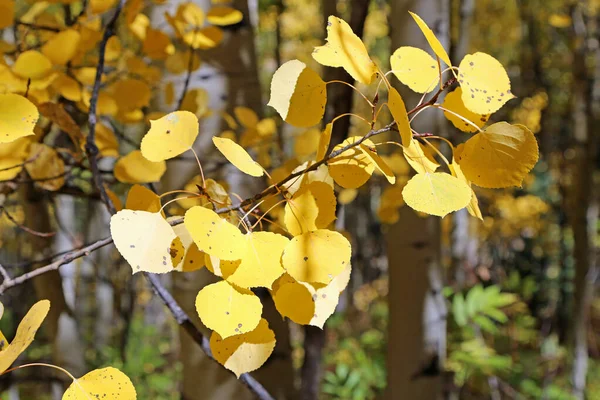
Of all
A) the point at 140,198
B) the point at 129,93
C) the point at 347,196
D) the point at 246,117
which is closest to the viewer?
the point at 140,198

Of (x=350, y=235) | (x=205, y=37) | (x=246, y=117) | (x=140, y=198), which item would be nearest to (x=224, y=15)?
(x=205, y=37)

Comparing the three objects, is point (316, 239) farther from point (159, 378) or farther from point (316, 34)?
point (316, 34)

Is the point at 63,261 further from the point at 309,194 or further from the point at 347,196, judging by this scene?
the point at 347,196

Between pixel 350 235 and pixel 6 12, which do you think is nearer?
pixel 6 12

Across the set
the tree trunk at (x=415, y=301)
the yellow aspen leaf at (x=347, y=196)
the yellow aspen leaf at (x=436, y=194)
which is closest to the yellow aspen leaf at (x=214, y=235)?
the yellow aspen leaf at (x=436, y=194)

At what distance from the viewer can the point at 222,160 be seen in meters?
0.77

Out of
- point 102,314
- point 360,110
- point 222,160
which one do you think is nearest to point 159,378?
point 102,314

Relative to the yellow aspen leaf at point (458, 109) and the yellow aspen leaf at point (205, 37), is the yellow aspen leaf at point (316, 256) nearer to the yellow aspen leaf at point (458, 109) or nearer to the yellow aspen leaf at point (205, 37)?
the yellow aspen leaf at point (458, 109)

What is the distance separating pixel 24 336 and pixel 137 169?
0.78ft

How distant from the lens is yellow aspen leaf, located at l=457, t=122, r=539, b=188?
31 cm

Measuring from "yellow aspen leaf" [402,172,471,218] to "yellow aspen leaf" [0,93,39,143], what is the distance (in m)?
0.26

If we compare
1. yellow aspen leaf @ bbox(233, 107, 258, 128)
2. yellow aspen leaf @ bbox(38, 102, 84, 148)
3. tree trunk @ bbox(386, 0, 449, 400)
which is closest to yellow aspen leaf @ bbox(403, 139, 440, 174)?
yellow aspen leaf @ bbox(38, 102, 84, 148)

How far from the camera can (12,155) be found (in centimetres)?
54

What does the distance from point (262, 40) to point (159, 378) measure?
4.50 metres
